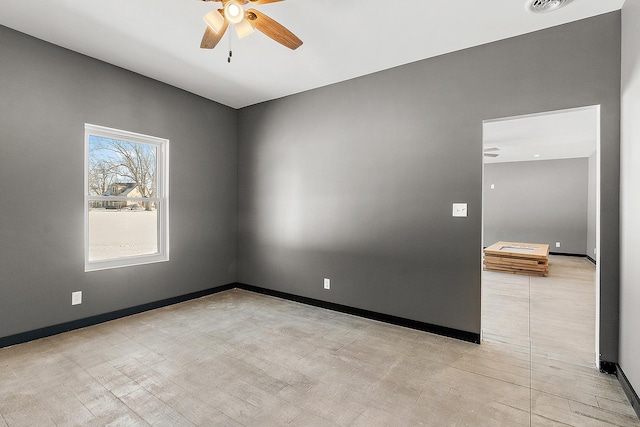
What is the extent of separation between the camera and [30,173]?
2812 mm

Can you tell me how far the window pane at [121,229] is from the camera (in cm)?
336

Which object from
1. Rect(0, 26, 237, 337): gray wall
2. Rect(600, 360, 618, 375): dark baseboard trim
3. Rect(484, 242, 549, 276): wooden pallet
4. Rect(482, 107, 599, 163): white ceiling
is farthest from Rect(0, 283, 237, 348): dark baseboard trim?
Rect(484, 242, 549, 276): wooden pallet

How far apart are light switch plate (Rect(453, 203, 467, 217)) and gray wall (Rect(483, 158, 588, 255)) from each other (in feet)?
24.4

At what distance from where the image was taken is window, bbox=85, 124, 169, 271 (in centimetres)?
333

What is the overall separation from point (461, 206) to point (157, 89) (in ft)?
12.3

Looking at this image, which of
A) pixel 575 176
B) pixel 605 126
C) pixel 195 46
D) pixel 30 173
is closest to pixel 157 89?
pixel 195 46

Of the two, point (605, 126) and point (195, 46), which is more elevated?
point (195, 46)

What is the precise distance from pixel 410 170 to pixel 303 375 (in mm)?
2225

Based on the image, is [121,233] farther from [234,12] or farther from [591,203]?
[591,203]

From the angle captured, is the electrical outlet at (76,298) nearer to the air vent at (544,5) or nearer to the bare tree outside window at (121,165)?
the bare tree outside window at (121,165)

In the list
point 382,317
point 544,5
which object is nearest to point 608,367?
point 382,317

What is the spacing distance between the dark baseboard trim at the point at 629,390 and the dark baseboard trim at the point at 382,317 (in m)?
0.95

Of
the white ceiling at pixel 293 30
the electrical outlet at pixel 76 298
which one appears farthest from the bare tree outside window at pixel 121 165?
the electrical outlet at pixel 76 298

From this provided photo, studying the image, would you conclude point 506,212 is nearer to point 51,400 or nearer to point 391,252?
point 391,252
